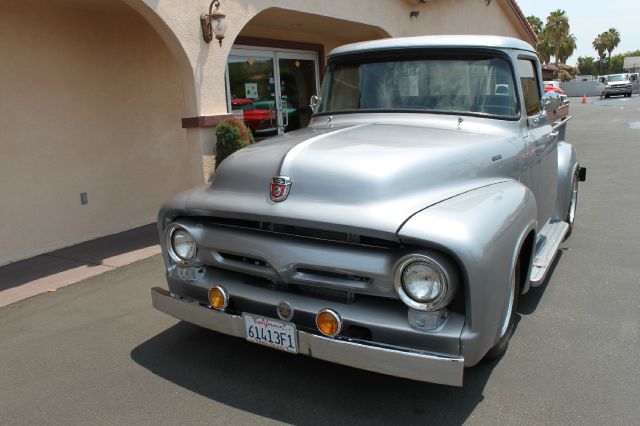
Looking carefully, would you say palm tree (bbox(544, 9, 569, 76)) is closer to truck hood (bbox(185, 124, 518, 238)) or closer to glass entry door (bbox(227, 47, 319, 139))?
glass entry door (bbox(227, 47, 319, 139))

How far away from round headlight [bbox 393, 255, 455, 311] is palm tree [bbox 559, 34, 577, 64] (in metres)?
77.3

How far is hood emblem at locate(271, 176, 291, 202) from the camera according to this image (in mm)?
2977

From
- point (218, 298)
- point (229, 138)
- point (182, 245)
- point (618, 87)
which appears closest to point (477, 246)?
point (218, 298)

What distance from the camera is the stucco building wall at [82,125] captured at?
618cm

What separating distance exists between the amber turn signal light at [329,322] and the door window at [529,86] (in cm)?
245

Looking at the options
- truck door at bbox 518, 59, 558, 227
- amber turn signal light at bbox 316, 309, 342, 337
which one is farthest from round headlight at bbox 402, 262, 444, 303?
truck door at bbox 518, 59, 558, 227

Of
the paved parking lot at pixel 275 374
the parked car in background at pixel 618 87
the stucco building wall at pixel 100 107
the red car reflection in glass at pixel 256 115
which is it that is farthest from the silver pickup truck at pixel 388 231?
the parked car in background at pixel 618 87

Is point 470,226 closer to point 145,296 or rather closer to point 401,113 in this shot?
point 401,113

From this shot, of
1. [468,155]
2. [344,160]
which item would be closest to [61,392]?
[344,160]

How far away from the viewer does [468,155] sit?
11.0ft

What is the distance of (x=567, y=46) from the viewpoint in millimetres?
72375

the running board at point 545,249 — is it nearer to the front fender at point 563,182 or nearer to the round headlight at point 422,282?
the front fender at point 563,182

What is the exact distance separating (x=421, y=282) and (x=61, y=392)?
2289mm

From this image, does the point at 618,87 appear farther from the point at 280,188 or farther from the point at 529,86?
the point at 280,188
